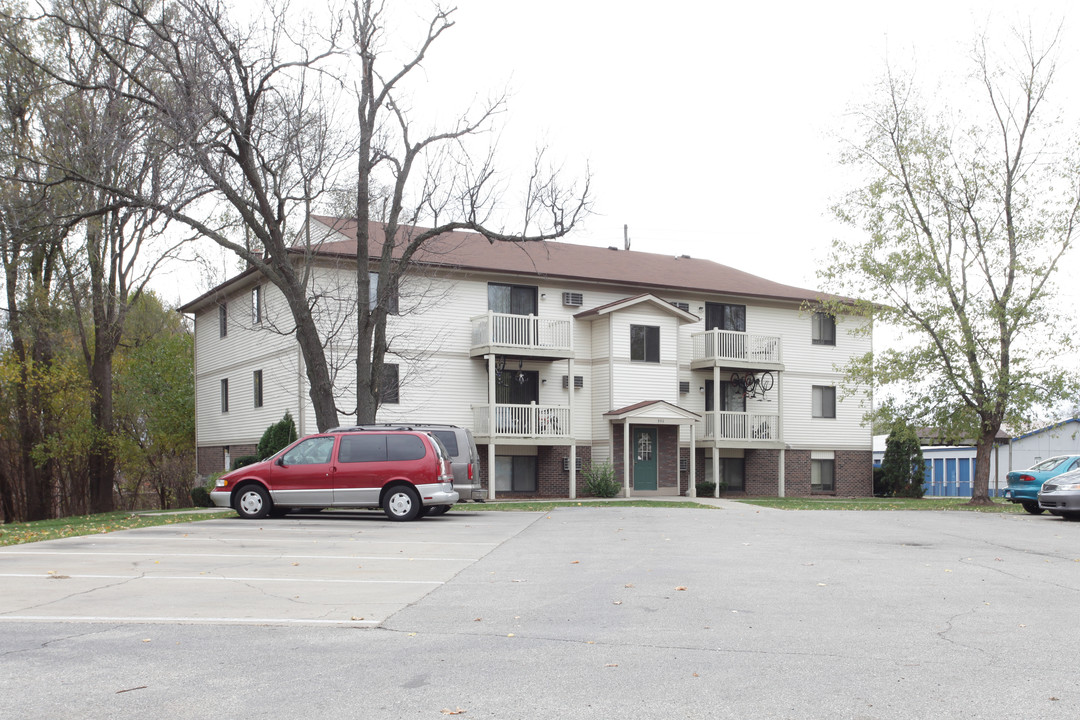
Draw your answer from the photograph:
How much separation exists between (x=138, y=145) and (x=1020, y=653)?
71.4ft

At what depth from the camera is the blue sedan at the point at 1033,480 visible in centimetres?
2352

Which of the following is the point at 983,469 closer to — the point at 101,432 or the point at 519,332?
the point at 519,332

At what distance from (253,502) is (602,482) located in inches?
607

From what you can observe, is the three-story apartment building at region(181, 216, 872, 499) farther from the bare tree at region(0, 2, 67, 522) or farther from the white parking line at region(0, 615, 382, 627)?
the white parking line at region(0, 615, 382, 627)

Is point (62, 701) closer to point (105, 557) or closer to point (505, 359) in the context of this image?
point (105, 557)

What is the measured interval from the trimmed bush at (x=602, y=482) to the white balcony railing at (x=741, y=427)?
162 inches

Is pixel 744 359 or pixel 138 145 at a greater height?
pixel 138 145

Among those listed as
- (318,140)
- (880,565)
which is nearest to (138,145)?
(318,140)

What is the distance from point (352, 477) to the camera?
1808cm

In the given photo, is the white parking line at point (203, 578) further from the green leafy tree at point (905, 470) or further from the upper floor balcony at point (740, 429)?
the green leafy tree at point (905, 470)

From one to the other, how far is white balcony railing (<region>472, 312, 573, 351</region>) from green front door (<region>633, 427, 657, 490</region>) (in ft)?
14.7

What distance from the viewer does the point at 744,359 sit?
34594 mm

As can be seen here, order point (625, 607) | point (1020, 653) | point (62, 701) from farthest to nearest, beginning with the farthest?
point (625, 607)
point (1020, 653)
point (62, 701)

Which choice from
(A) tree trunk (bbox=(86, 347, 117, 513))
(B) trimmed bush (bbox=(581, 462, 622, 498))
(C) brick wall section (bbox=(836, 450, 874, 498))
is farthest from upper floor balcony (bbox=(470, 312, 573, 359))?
(C) brick wall section (bbox=(836, 450, 874, 498))
